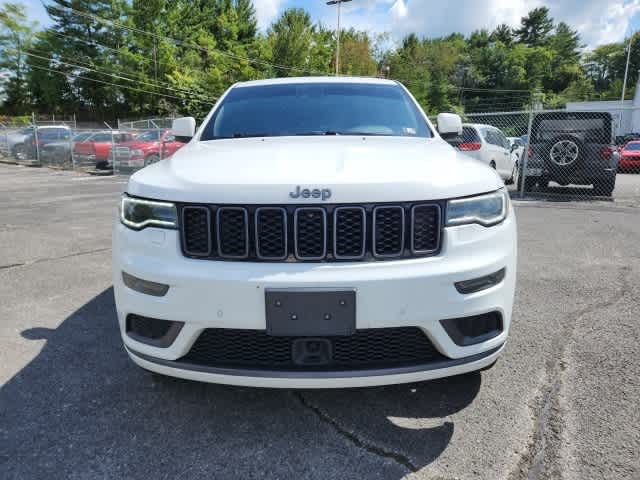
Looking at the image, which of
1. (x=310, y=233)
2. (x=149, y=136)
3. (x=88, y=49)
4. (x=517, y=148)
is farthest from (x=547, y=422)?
(x=88, y=49)

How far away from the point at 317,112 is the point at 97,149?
1663 cm

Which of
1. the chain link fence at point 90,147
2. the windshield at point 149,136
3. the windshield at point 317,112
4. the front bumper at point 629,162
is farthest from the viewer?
the front bumper at point 629,162

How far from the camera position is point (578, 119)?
968 cm

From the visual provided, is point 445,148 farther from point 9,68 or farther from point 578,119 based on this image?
point 9,68

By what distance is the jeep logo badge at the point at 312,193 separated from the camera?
1.85 m

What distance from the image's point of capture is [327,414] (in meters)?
2.21

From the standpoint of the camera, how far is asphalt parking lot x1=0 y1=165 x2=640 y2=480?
187 centimetres

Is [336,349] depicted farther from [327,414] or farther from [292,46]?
[292,46]

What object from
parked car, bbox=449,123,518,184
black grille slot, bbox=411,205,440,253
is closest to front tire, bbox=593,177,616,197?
Answer: parked car, bbox=449,123,518,184

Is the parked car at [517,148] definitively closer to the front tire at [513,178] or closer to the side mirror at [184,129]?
the front tire at [513,178]

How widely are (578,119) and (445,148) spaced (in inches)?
340

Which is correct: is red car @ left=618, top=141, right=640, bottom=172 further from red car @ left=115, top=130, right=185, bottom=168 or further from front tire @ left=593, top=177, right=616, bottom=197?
red car @ left=115, top=130, right=185, bottom=168

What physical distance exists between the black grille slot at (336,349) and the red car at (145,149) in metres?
14.5

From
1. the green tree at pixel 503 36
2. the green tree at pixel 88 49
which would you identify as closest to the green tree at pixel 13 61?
the green tree at pixel 88 49
